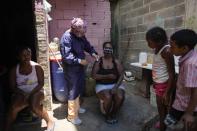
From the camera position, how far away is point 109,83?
16.2 feet

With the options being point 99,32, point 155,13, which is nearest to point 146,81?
point 155,13

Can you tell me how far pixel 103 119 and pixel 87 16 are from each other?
122 inches

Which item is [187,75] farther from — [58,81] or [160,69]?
[58,81]

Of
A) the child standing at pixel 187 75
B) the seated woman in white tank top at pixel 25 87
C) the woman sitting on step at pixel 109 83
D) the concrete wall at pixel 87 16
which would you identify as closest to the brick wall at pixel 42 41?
the seated woman in white tank top at pixel 25 87

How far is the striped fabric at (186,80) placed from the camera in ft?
8.51

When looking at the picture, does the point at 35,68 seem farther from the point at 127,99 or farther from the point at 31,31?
the point at 127,99

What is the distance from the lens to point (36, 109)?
4172mm

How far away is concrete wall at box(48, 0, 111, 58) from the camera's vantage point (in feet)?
22.0

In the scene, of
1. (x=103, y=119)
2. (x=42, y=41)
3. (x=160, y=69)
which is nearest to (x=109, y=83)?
(x=103, y=119)

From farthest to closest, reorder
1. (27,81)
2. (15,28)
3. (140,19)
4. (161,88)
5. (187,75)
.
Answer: (140,19) < (15,28) < (27,81) < (161,88) < (187,75)

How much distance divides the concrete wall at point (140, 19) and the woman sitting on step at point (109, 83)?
1418 millimetres

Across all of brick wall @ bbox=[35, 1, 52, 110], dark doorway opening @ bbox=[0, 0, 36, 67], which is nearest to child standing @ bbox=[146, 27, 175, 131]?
brick wall @ bbox=[35, 1, 52, 110]

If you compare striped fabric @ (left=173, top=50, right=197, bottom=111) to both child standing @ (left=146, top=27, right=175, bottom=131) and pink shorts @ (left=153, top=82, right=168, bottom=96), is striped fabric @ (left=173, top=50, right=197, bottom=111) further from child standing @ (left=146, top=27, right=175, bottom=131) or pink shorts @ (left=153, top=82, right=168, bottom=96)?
pink shorts @ (left=153, top=82, right=168, bottom=96)

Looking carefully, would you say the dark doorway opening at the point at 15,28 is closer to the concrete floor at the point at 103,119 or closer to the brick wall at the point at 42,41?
the brick wall at the point at 42,41
